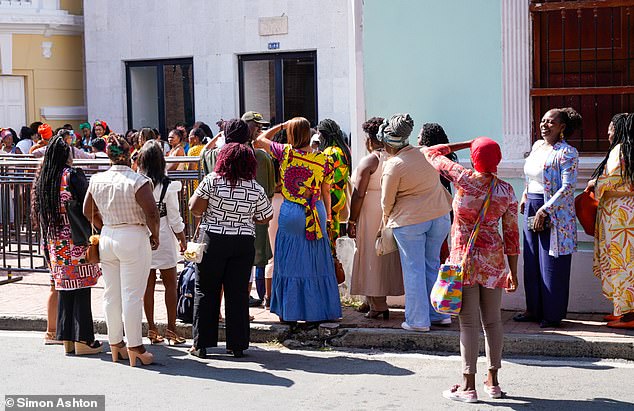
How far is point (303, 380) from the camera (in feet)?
24.9

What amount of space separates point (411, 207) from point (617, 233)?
1732 mm

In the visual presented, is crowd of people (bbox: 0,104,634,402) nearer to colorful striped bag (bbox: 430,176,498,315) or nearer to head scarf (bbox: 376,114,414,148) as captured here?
head scarf (bbox: 376,114,414,148)

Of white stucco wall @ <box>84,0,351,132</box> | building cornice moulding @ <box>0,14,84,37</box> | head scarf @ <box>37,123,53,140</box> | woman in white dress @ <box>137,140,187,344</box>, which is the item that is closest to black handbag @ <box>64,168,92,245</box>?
woman in white dress @ <box>137,140,187,344</box>

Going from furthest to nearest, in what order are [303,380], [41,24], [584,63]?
[41,24]
[584,63]
[303,380]

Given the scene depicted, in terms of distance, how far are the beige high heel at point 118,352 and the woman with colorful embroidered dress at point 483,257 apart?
107 inches

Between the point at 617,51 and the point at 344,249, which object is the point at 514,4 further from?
the point at 344,249

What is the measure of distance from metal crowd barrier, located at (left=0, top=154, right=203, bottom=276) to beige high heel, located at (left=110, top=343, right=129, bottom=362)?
119 inches

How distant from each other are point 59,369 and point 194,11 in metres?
12.9

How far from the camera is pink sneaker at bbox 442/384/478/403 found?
6.89 meters

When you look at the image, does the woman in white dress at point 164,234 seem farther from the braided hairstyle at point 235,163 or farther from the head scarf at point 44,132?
the head scarf at point 44,132

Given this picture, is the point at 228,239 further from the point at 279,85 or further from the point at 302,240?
the point at 279,85

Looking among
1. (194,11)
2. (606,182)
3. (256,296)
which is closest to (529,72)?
(606,182)

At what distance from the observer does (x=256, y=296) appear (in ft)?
34.9

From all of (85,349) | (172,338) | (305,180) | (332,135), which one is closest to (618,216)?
(305,180)
